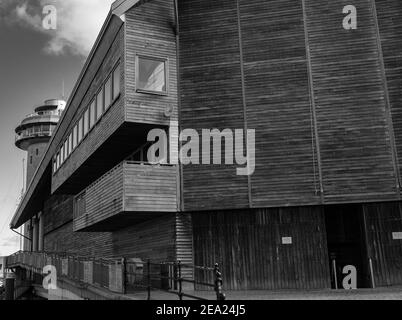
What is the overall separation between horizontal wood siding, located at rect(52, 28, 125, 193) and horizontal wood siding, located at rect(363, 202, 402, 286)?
9.22m

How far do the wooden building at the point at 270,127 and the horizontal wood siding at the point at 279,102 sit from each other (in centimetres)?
4

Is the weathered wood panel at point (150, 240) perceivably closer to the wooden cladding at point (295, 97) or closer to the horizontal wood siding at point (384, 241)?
the wooden cladding at point (295, 97)

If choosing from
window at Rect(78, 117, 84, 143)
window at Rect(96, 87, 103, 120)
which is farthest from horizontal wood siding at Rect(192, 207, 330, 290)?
window at Rect(78, 117, 84, 143)

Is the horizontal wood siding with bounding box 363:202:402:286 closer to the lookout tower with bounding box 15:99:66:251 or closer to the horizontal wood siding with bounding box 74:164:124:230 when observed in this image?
the horizontal wood siding with bounding box 74:164:124:230

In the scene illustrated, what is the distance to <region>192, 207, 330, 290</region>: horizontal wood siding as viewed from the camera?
1752cm

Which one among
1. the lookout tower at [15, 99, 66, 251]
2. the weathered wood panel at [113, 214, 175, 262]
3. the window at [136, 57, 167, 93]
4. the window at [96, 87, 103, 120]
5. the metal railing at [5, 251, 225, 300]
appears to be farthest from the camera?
the lookout tower at [15, 99, 66, 251]

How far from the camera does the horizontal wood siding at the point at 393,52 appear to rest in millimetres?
17484

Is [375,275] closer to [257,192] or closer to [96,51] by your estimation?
[257,192]

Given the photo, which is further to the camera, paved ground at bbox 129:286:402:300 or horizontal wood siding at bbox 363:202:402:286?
horizontal wood siding at bbox 363:202:402:286

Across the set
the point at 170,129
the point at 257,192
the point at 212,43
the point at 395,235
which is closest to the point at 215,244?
the point at 257,192

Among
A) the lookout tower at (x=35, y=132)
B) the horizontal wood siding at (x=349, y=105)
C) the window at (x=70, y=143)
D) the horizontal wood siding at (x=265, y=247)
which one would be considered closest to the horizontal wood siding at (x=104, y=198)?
the horizontal wood siding at (x=265, y=247)
